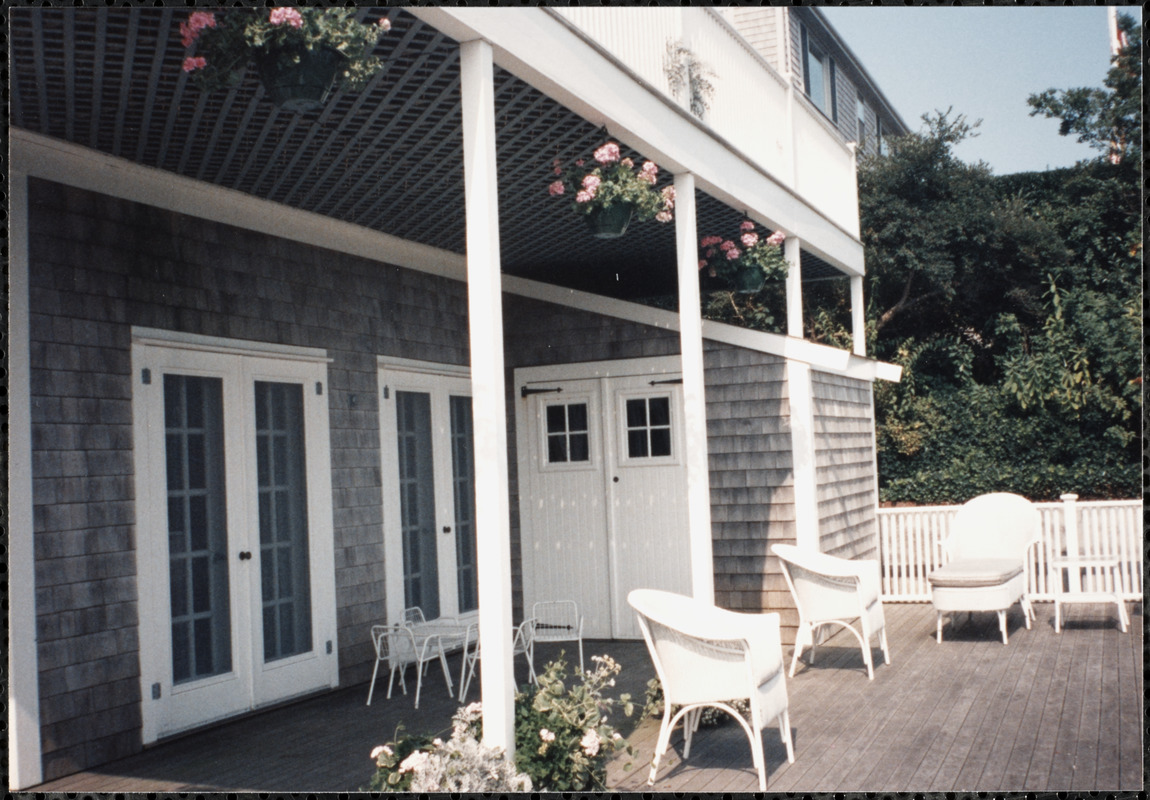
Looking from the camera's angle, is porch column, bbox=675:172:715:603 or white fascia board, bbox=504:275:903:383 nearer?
porch column, bbox=675:172:715:603

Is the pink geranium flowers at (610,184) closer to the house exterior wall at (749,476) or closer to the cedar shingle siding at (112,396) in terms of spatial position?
the cedar shingle siding at (112,396)

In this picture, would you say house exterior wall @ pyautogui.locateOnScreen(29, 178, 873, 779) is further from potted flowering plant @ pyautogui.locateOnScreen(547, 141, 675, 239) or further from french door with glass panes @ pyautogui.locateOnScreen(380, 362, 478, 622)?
potted flowering plant @ pyautogui.locateOnScreen(547, 141, 675, 239)

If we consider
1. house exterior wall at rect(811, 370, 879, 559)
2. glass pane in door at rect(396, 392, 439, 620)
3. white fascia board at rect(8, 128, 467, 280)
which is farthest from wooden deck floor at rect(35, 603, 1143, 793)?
white fascia board at rect(8, 128, 467, 280)

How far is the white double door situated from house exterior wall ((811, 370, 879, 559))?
1.05 m

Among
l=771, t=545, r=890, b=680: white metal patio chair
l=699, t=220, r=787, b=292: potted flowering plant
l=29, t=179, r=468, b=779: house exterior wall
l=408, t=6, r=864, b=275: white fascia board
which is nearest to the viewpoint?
l=408, t=6, r=864, b=275: white fascia board

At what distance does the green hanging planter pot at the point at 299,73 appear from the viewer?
3258 millimetres

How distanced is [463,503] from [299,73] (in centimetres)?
500

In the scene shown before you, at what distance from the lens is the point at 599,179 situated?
504 cm

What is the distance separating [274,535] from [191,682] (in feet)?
3.22

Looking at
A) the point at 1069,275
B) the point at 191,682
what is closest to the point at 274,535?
the point at 191,682

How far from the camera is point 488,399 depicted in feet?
12.4

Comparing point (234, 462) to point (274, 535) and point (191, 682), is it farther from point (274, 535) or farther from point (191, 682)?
point (191, 682)

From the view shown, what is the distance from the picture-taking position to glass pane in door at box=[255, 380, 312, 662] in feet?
19.9

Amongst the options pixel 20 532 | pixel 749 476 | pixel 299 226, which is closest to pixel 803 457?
pixel 749 476
